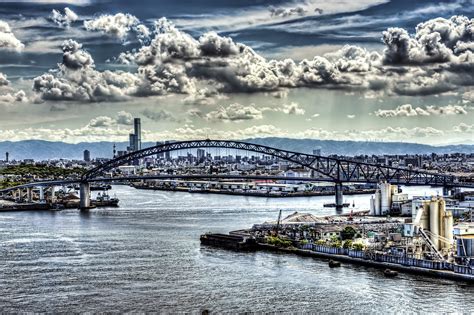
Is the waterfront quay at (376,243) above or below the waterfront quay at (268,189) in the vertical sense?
below

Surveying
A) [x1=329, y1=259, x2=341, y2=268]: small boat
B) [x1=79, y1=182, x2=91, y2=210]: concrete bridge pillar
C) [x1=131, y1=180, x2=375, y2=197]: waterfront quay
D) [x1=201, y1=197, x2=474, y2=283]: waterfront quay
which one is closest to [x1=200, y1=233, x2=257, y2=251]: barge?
[x1=201, y1=197, x2=474, y2=283]: waterfront quay

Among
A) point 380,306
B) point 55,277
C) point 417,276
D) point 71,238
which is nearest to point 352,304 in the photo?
point 380,306

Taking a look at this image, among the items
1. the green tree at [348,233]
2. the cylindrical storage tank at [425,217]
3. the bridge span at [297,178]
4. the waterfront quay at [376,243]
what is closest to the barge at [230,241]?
the waterfront quay at [376,243]

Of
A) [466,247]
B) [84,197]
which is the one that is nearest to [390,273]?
[466,247]

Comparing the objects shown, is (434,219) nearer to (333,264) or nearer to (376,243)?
(376,243)

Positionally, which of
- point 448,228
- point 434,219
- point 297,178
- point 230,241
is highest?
point 297,178

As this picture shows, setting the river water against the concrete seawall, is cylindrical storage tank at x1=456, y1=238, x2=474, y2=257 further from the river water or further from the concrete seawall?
the river water

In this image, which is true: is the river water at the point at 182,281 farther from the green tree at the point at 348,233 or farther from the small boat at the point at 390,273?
the green tree at the point at 348,233

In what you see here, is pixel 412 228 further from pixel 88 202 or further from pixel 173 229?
pixel 88 202
